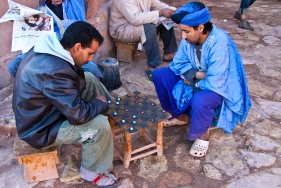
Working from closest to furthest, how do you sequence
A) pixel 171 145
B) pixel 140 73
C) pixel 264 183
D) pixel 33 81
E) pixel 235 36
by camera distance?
1. pixel 33 81
2. pixel 264 183
3. pixel 171 145
4. pixel 140 73
5. pixel 235 36

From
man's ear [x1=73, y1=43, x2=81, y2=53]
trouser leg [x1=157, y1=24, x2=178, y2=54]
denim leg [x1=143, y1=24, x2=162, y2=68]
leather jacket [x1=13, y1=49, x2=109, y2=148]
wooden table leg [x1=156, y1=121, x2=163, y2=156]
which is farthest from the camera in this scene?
trouser leg [x1=157, y1=24, x2=178, y2=54]

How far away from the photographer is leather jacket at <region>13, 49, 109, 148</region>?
7.27ft

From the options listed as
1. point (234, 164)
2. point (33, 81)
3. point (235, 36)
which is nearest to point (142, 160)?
point (234, 164)

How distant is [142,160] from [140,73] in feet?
6.17

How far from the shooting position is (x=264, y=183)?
2.82m

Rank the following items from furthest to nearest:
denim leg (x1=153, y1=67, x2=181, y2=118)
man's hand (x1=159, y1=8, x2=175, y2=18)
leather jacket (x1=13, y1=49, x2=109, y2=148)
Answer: man's hand (x1=159, y1=8, x2=175, y2=18) → denim leg (x1=153, y1=67, x2=181, y2=118) → leather jacket (x1=13, y1=49, x2=109, y2=148)

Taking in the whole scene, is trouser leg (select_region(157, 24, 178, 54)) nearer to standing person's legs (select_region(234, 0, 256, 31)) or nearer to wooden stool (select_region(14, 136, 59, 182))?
standing person's legs (select_region(234, 0, 256, 31))

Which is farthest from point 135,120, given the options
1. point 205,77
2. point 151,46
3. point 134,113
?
point 151,46

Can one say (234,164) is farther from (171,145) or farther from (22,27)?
(22,27)

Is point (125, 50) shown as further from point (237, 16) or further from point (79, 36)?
point (237, 16)

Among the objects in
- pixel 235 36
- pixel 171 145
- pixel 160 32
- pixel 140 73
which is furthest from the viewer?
pixel 235 36

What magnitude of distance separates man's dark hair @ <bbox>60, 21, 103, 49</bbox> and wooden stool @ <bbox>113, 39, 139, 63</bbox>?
2.41 meters

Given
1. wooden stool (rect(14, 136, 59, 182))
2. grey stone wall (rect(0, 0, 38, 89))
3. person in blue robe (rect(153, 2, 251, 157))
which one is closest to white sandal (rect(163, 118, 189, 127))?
person in blue robe (rect(153, 2, 251, 157))

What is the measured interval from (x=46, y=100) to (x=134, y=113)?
32.5 inches
